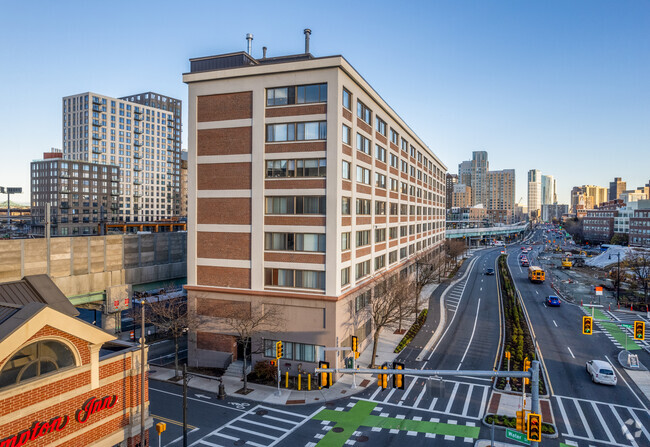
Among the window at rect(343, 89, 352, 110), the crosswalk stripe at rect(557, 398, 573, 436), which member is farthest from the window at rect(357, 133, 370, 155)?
the crosswalk stripe at rect(557, 398, 573, 436)

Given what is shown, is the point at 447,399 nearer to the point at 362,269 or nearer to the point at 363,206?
the point at 362,269

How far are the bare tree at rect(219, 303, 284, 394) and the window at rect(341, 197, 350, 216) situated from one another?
10.2m

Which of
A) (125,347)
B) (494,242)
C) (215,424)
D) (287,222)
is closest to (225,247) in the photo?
(287,222)

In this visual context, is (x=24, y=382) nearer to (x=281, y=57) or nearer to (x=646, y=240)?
(x=281, y=57)

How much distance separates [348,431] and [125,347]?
46.6ft

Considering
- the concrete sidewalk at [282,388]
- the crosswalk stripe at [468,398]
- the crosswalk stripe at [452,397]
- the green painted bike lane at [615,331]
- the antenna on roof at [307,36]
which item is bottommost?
the concrete sidewalk at [282,388]

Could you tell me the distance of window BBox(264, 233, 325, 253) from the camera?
3503 cm

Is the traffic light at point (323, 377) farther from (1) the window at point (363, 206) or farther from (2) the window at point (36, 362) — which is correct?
(1) the window at point (363, 206)

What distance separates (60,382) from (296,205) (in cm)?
2287

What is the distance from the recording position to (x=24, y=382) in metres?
13.8

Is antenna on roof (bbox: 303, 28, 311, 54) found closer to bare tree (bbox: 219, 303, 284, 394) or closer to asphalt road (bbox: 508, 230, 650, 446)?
bare tree (bbox: 219, 303, 284, 394)

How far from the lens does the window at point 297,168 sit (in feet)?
114

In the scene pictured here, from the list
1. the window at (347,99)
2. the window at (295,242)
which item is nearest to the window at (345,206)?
the window at (295,242)

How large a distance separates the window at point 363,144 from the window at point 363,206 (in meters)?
5.13
